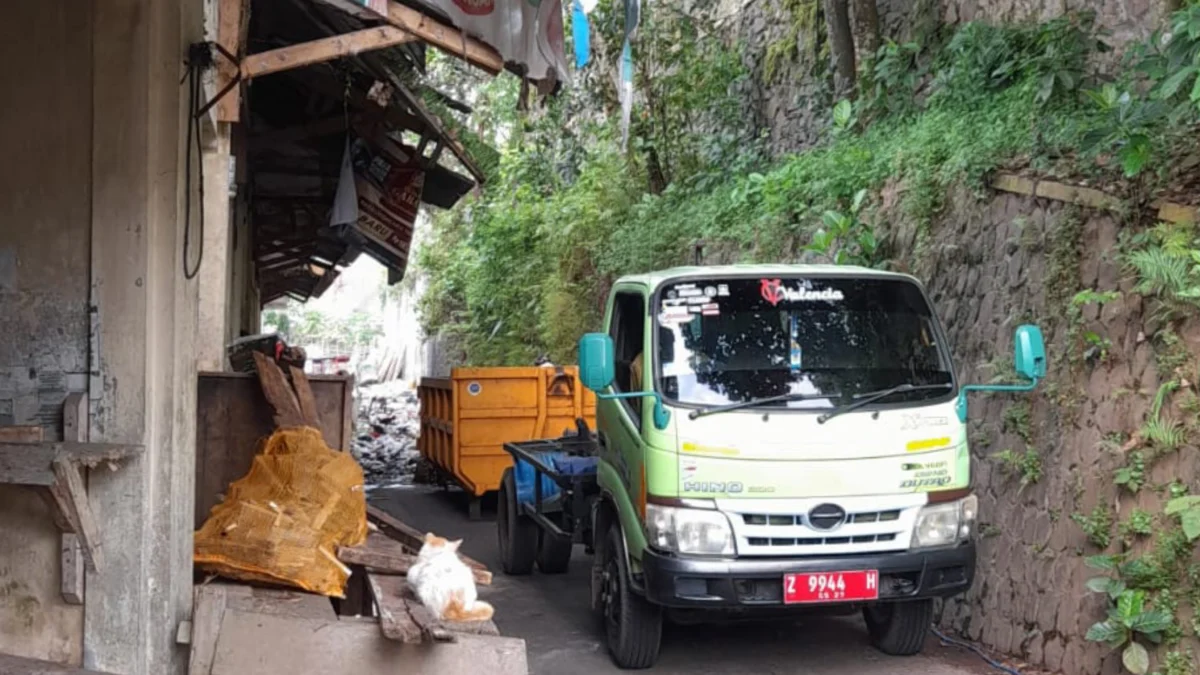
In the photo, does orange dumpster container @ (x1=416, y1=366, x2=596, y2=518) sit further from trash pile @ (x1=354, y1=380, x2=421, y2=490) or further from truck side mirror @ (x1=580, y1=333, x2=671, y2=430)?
truck side mirror @ (x1=580, y1=333, x2=671, y2=430)

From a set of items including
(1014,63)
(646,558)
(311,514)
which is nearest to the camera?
(311,514)

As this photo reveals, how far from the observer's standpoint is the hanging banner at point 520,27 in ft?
19.5

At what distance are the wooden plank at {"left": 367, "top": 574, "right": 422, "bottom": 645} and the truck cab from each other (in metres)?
1.46

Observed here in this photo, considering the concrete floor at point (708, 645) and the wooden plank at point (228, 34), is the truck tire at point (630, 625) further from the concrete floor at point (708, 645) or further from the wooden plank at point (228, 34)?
the wooden plank at point (228, 34)

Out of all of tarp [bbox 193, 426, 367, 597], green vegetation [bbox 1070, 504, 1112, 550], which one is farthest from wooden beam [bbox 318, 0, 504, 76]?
green vegetation [bbox 1070, 504, 1112, 550]

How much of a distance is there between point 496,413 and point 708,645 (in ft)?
→ 16.1

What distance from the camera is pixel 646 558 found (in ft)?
18.4

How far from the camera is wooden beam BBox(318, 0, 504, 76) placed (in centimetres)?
575

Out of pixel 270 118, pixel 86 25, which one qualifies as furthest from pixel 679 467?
pixel 270 118

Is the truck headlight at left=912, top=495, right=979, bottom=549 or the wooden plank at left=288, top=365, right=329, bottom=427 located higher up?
the wooden plank at left=288, top=365, right=329, bottom=427

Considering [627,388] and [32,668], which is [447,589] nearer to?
[32,668]

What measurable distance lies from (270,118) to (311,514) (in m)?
6.74

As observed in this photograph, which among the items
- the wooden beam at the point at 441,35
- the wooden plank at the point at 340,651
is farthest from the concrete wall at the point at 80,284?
the wooden beam at the point at 441,35

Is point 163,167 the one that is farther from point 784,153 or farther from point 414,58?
point 784,153
